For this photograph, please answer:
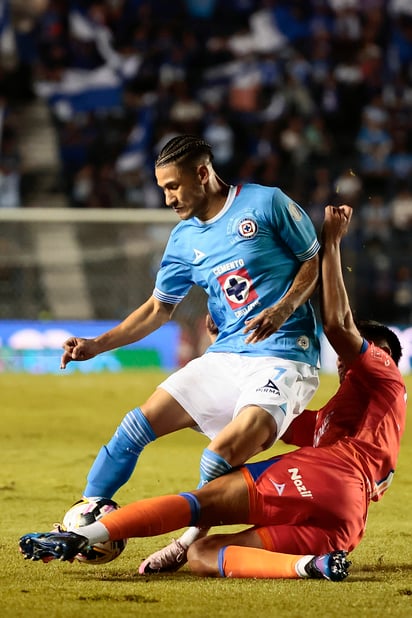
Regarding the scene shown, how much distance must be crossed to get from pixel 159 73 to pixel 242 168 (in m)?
2.73

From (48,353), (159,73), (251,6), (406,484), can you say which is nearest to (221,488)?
(406,484)

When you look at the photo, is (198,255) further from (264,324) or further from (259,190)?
(264,324)

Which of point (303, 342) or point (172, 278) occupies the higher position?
point (172, 278)

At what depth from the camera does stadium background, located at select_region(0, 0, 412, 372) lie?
17.6 metres

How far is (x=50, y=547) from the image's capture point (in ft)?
13.9

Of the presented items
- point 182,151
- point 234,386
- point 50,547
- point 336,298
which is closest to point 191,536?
point 234,386

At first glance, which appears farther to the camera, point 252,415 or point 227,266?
point 227,266

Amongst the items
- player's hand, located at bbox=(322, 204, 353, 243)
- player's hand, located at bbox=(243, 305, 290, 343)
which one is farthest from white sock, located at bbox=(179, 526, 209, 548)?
player's hand, located at bbox=(322, 204, 353, 243)

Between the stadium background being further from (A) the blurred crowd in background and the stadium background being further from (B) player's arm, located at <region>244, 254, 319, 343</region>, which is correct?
(B) player's arm, located at <region>244, 254, 319, 343</region>

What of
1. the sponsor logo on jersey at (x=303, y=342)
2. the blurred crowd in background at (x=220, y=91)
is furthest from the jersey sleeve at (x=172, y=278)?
the blurred crowd in background at (x=220, y=91)

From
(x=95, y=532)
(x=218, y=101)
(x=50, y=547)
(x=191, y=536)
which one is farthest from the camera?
(x=218, y=101)

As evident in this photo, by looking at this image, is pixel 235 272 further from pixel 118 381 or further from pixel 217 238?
pixel 118 381

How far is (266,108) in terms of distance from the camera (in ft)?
61.1

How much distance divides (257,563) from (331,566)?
360 mm
